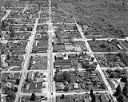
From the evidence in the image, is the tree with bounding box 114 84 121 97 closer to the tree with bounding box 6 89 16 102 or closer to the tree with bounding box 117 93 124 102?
the tree with bounding box 117 93 124 102

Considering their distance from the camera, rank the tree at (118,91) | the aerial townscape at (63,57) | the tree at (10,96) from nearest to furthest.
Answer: the tree at (10,96) → the tree at (118,91) → the aerial townscape at (63,57)

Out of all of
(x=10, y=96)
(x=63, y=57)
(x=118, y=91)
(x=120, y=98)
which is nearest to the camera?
(x=120, y=98)

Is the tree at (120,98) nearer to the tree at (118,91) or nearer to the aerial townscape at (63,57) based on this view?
the aerial townscape at (63,57)

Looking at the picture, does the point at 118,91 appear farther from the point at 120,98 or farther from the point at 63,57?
the point at 63,57

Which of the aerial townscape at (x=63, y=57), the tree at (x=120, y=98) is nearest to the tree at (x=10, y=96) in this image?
the aerial townscape at (x=63, y=57)

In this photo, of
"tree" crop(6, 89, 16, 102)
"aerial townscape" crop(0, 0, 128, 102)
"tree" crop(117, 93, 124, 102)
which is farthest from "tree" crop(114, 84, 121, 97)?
"tree" crop(6, 89, 16, 102)

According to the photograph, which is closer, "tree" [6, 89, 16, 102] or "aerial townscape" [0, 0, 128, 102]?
"tree" [6, 89, 16, 102]

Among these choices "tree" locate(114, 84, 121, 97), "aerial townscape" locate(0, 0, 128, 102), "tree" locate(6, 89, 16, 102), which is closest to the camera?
"tree" locate(6, 89, 16, 102)

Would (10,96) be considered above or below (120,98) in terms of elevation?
above

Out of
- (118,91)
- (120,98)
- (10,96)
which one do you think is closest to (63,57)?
(118,91)

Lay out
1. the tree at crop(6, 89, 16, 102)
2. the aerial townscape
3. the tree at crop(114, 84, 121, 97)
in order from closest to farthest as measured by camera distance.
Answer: the tree at crop(6, 89, 16, 102)
the tree at crop(114, 84, 121, 97)
the aerial townscape
